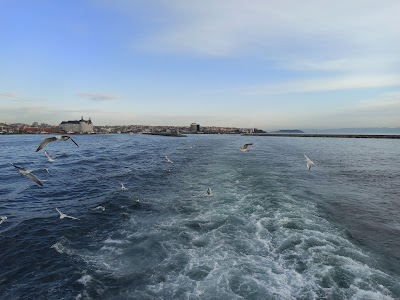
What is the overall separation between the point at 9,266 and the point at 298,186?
2277 cm

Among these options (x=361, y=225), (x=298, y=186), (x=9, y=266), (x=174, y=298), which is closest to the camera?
(x=174, y=298)

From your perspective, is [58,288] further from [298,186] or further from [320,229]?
[298,186]

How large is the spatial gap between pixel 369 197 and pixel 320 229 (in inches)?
438

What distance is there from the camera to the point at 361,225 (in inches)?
615

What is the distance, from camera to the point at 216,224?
597 inches

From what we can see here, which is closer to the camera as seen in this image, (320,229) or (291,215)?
(320,229)

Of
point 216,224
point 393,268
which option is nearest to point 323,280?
point 393,268

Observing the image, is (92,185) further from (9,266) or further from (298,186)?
(298,186)

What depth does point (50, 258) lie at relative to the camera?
1131 centimetres

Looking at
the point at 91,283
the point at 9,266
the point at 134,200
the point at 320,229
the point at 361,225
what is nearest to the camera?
the point at 91,283

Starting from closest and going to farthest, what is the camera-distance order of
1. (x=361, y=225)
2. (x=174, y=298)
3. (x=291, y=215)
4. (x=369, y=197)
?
(x=174, y=298) < (x=361, y=225) < (x=291, y=215) < (x=369, y=197)

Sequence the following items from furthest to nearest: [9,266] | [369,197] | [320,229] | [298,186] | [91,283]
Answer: [298,186], [369,197], [320,229], [9,266], [91,283]

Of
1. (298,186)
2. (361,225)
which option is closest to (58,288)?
(361,225)

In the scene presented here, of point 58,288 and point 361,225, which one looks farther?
point 361,225
